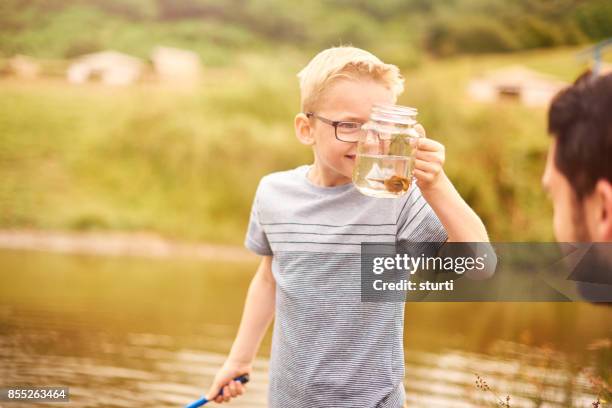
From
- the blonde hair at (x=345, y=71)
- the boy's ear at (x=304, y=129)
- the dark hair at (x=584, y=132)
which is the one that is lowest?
the dark hair at (x=584, y=132)

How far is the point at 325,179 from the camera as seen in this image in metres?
1.41

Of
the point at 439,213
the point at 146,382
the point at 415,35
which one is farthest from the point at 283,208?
the point at 415,35

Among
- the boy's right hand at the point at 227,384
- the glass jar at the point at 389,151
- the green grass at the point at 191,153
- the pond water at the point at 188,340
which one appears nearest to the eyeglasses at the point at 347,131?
the glass jar at the point at 389,151

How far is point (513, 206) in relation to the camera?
761cm

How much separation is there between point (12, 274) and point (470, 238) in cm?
517

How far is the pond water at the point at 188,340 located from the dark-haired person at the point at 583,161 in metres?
1.38

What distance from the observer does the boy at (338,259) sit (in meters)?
1.29

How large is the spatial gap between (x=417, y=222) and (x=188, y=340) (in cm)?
314

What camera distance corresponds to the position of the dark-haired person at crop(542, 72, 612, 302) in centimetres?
71

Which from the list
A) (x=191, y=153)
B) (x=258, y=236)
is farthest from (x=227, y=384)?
(x=191, y=153)

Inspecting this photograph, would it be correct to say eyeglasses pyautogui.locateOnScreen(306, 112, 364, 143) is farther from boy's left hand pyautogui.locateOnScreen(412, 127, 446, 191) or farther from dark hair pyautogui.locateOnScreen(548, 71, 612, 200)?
dark hair pyautogui.locateOnScreen(548, 71, 612, 200)

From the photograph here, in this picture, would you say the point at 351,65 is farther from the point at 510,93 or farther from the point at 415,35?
the point at 415,35

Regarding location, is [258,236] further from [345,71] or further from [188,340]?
[188,340]

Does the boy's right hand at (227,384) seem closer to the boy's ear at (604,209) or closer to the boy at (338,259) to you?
the boy at (338,259)
